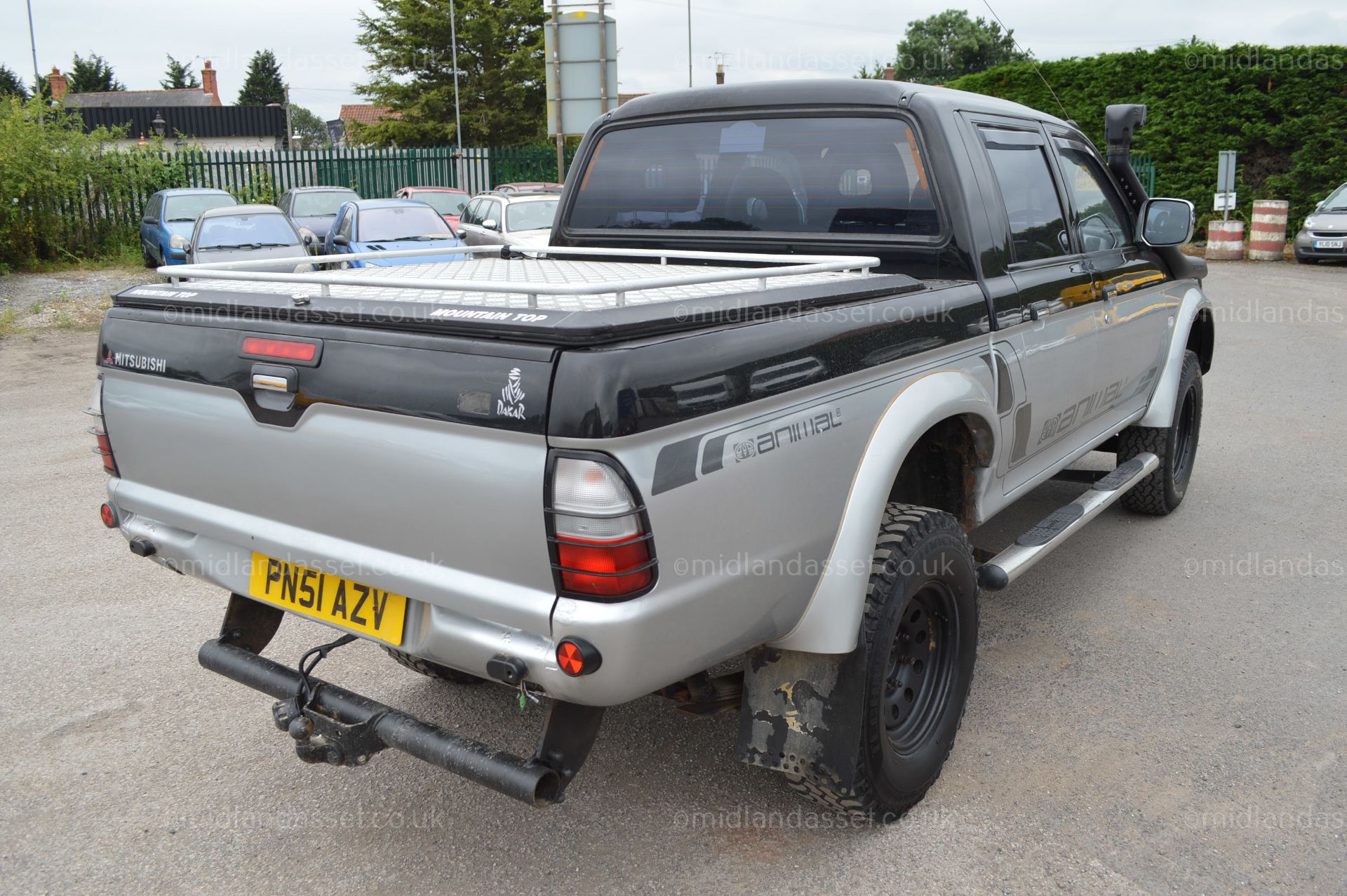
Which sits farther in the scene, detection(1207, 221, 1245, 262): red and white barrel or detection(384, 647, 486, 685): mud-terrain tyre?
detection(1207, 221, 1245, 262): red and white barrel

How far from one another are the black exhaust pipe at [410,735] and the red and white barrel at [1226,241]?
2061cm

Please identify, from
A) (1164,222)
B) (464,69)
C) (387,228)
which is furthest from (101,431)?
(464,69)

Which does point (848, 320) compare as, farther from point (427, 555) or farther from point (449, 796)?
point (449, 796)

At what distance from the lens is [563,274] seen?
10.7 feet

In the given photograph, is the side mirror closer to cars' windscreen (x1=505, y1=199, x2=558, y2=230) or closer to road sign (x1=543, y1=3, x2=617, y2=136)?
road sign (x1=543, y1=3, x2=617, y2=136)

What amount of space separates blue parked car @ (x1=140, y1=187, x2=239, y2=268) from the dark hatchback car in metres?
1.69

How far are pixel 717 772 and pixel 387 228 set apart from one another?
12716 millimetres

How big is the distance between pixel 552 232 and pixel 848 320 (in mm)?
2214

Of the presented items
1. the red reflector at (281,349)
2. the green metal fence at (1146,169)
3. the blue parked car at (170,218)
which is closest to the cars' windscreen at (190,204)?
the blue parked car at (170,218)

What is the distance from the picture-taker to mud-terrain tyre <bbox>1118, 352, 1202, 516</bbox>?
524cm

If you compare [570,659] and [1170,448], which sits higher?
[570,659]

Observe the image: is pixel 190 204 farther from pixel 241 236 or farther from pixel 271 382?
pixel 271 382

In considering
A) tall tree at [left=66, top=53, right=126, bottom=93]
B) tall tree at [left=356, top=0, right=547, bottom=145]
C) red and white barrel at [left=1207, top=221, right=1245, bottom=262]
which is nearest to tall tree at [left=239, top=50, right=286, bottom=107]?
tall tree at [left=66, top=53, right=126, bottom=93]

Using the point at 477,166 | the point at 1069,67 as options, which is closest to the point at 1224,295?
the point at 1069,67
